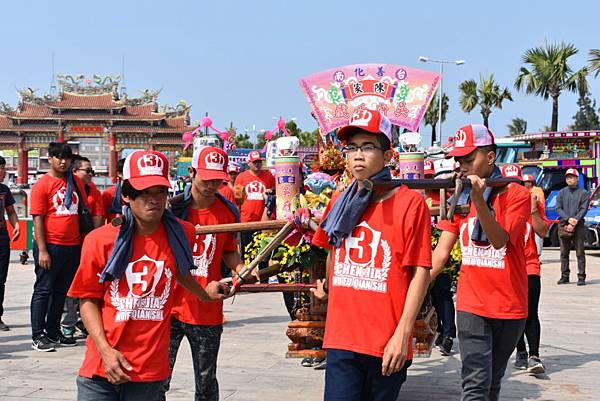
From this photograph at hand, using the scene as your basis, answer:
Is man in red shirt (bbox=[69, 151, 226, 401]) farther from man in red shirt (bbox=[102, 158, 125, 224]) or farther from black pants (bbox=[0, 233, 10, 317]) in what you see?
black pants (bbox=[0, 233, 10, 317])

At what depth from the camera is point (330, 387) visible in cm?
352

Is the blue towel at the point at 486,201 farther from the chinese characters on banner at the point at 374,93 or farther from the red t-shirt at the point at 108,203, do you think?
Result: the red t-shirt at the point at 108,203

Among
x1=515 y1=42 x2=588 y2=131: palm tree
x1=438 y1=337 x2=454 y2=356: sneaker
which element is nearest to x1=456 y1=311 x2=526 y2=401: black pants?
x1=438 y1=337 x2=454 y2=356: sneaker

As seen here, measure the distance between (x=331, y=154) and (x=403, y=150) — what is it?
995mm

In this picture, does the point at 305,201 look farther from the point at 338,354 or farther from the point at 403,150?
the point at 338,354

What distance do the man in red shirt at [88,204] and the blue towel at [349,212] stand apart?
5254 millimetres

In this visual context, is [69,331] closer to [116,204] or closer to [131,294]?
[116,204]

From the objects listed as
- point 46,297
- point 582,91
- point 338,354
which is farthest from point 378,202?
point 582,91

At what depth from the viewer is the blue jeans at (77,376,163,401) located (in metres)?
3.45

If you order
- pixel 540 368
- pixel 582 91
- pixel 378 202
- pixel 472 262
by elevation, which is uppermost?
pixel 582 91

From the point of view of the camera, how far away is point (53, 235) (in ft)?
26.5

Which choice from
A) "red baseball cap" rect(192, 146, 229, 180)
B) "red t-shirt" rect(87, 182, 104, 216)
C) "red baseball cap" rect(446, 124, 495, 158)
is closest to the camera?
"red baseball cap" rect(446, 124, 495, 158)

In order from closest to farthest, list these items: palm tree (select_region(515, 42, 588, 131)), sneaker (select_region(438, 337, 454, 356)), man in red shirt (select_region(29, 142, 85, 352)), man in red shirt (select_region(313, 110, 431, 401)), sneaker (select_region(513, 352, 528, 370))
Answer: man in red shirt (select_region(313, 110, 431, 401)), sneaker (select_region(513, 352, 528, 370)), sneaker (select_region(438, 337, 454, 356)), man in red shirt (select_region(29, 142, 85, 352)), palm tree (select_region(515, 42, 588, 131))

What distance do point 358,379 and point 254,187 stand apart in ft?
28.2
